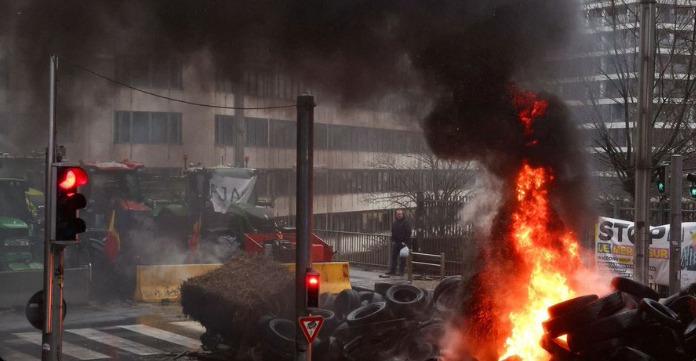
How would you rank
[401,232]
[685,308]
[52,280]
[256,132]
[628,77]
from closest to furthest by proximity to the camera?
[52,280] < [685,308] < [401,232] < [628,77] < [256,132]

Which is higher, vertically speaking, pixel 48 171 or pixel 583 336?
pixel 48 171

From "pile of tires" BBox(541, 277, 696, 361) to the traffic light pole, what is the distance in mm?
5666

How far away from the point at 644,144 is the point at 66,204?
1005cm

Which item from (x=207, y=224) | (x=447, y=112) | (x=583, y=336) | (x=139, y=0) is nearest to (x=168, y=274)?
(x=207, y=224)

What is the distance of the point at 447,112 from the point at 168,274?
28.0 feet

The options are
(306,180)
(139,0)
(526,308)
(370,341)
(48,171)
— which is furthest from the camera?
(139,0)

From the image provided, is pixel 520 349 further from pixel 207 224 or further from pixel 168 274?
pixel 207 224

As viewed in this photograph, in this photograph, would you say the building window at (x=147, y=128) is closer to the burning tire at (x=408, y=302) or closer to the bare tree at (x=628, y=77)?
the burning tire at (x=408, y=302)

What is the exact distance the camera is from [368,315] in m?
11.8

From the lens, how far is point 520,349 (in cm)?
1046

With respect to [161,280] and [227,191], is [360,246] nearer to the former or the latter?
[227,191]

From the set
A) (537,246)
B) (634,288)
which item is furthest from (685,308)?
(537,246)

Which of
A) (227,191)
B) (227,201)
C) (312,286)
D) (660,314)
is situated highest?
(227,191)

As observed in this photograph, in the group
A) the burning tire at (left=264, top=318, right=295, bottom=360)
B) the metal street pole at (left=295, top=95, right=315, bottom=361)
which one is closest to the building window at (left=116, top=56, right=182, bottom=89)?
the metal street pole at (left=295, top=95, right=315, bottom=361)
